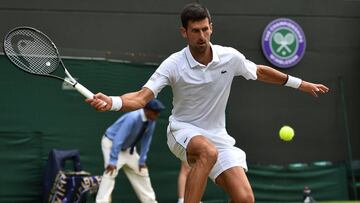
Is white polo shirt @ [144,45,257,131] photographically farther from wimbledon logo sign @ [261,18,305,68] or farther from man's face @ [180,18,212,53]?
wimbledon logo sign @ [261,18,305,68]

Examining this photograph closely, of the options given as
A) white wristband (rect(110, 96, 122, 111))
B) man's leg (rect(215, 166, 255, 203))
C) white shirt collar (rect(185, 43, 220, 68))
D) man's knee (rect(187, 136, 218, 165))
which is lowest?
man's leg (rect(215, 166, 255, 203))

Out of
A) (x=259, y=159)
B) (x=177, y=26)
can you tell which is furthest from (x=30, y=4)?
(x=259, y=159)

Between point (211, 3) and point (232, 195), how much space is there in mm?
7010

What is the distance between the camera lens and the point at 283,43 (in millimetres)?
12391

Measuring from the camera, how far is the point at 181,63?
5.42m

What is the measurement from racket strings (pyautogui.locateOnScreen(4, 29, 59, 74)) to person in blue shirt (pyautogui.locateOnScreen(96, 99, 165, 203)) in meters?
3.38

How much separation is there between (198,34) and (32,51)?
1463mm

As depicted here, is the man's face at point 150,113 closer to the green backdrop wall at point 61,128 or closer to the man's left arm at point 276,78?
the green backdrop wall at point 61,128

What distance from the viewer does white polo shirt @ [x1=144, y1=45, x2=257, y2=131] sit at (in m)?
5.39

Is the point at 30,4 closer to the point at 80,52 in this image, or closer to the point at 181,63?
the point at 80,52

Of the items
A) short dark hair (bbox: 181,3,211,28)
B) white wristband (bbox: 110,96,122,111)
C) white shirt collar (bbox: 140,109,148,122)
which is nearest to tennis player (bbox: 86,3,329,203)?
short dark hair (bbox: 181,3,211,28)

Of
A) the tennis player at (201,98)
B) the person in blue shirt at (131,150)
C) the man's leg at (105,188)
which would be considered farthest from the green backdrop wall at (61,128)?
the tennis player at (201,98)

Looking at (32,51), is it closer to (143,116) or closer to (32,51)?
(32,51)

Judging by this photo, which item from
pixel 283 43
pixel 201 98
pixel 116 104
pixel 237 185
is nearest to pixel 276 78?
pixel 201 98
